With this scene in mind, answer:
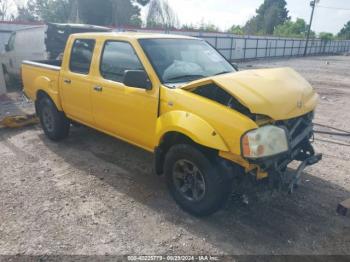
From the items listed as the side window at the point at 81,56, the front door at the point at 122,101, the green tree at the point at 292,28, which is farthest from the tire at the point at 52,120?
the green tree at the point at 292,28

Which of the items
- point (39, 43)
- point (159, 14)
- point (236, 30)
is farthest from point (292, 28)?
point (39, 43)

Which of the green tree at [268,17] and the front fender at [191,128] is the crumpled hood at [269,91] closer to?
the front fender at [191,128]

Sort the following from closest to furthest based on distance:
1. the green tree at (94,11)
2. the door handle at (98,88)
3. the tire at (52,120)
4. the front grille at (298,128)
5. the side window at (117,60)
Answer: the front grille at (298,128) < the side window at (117,60) < the door handle at (98,88) < the tire at (52,120) < the green tree at (94,11)

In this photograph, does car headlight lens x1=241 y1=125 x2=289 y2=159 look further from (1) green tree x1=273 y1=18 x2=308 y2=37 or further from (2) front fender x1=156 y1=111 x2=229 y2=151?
(1) green tree x1=273 y1=18 x2=308 y2=37

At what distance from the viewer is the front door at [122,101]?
396 cm

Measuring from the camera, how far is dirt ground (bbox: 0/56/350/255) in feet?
10.6

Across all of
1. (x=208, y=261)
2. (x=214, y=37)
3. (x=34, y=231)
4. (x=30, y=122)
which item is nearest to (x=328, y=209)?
(x=208, y=261)

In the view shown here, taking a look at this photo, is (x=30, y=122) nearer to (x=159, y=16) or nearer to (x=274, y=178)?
(x=274, y=178)

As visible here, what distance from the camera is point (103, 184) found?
4.43 metres

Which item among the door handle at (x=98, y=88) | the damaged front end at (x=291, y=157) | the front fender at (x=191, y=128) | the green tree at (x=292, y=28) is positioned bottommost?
the damaged front end at (x=291, y=157)

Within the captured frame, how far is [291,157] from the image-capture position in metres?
3.67

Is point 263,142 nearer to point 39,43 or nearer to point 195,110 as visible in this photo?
point 195,110

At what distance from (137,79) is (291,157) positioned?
1930 millimetres

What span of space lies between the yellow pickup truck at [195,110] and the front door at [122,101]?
1 cm
